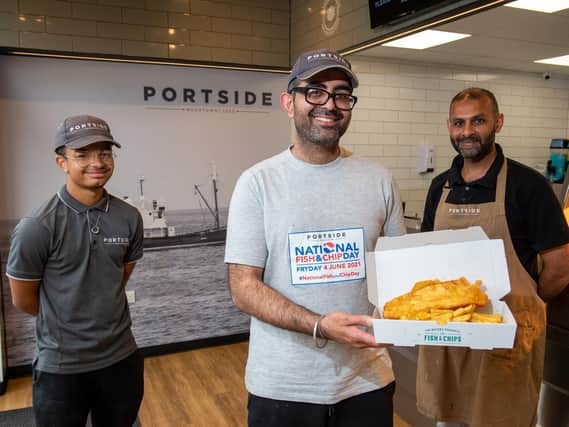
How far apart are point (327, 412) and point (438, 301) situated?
43 cm

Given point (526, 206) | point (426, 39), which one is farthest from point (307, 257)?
point (426, 39)

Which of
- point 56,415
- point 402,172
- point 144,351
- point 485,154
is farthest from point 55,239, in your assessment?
point 402,172

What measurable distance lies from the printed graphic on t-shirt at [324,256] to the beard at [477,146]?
881 mm

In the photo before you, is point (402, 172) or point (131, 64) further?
point (402, 172)

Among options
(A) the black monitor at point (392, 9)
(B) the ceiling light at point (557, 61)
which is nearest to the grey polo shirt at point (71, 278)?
(A) the black monitor at point (392, 9)

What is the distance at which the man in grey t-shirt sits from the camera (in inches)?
49.5

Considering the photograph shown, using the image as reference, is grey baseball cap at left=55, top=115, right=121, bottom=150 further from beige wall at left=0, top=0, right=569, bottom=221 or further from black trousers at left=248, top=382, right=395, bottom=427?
beige wall at left=0, top=0, right=569, bottom=221

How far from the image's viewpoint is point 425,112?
408 centimetres

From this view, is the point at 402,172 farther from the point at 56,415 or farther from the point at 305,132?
the point at 56,415

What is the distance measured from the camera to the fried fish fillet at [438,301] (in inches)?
42.6

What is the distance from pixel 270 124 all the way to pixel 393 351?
2045 millimetres

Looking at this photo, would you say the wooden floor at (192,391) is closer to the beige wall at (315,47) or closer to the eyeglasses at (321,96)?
the beige wall at (315,47)

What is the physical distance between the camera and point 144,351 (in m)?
3.69

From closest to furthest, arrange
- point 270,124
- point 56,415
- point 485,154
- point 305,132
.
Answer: point 305,132 → point 56,415 → point 485,154 → point 270,124
